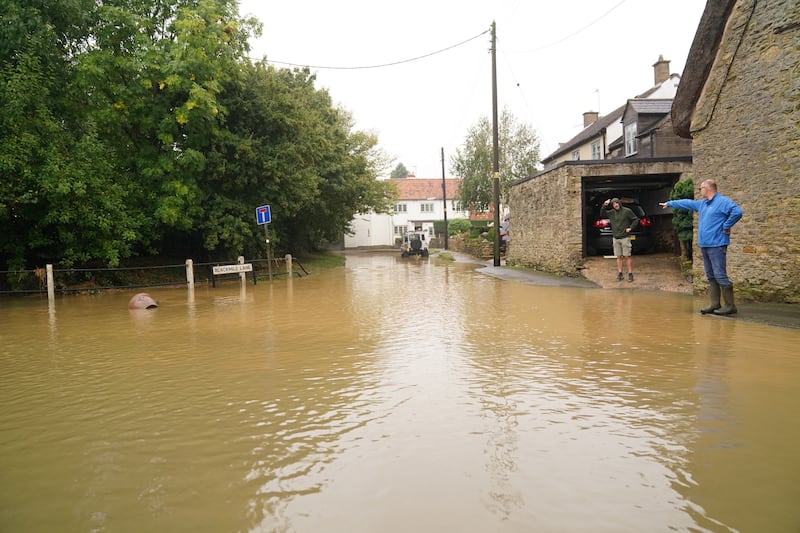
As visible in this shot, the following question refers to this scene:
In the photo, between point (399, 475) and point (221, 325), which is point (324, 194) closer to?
point (221, 325)

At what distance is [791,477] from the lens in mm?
3121

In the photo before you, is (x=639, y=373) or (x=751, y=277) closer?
(x=639, y=373)

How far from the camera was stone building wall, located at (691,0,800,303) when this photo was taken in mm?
9070

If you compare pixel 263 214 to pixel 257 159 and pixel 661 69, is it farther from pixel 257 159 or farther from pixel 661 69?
pixel 661 69

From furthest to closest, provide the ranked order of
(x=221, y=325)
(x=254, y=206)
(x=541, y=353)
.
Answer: (x=254, y=206), (x=221, y=325), (x=541, y=353)

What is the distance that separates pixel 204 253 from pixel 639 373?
69.1ft

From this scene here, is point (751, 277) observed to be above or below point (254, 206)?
below

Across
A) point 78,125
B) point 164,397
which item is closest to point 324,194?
point 78,125

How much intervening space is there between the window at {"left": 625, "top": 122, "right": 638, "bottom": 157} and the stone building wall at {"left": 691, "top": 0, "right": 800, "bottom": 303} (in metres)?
18.6

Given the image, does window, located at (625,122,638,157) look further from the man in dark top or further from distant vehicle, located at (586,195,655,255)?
the man in dark top

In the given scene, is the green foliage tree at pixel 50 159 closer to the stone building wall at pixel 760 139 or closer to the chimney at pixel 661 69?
the stone building wall at pixel 760 139

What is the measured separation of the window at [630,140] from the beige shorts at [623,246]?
16406mm

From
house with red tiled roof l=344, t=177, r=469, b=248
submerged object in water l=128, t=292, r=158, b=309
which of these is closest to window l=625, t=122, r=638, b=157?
submerged object in water l=128, t=292, r=158, b=309

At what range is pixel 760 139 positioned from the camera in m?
9.64
